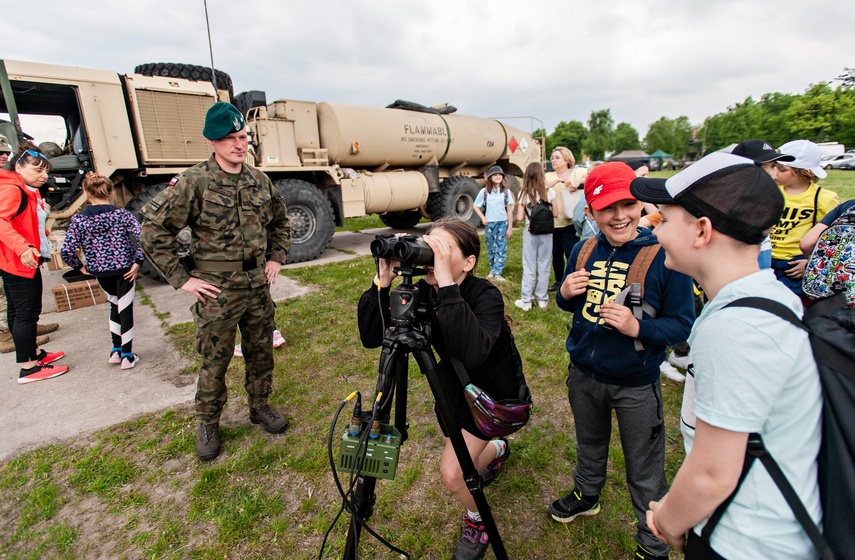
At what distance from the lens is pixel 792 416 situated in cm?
91

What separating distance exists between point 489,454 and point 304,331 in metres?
3.13

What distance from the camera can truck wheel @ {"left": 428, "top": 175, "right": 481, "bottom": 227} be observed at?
1071cm

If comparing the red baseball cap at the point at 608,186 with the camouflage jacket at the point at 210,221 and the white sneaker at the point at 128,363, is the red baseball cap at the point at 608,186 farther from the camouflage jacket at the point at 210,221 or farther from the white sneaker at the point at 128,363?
the white sneaker at the point at 128,363

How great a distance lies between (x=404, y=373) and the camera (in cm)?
167

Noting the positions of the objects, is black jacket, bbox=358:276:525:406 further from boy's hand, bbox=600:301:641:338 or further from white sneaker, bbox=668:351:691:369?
white sneaker, bbox=668:351:691:369

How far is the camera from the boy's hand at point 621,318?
1.73m

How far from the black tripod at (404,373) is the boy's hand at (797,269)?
284cm

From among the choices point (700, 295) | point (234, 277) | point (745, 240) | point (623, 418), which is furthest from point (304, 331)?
point (745, 240)

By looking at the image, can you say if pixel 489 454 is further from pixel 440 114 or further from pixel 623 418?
pixel 440 114

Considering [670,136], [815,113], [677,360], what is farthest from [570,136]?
[677,360]

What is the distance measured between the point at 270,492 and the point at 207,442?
0.63 metres

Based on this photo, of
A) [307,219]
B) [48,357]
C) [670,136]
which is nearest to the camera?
[48,357]

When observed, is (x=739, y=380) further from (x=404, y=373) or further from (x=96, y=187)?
(x=96, y=187)

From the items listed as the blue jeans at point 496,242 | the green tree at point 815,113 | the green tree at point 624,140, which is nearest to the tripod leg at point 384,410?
the blue jeans at point 496,242
